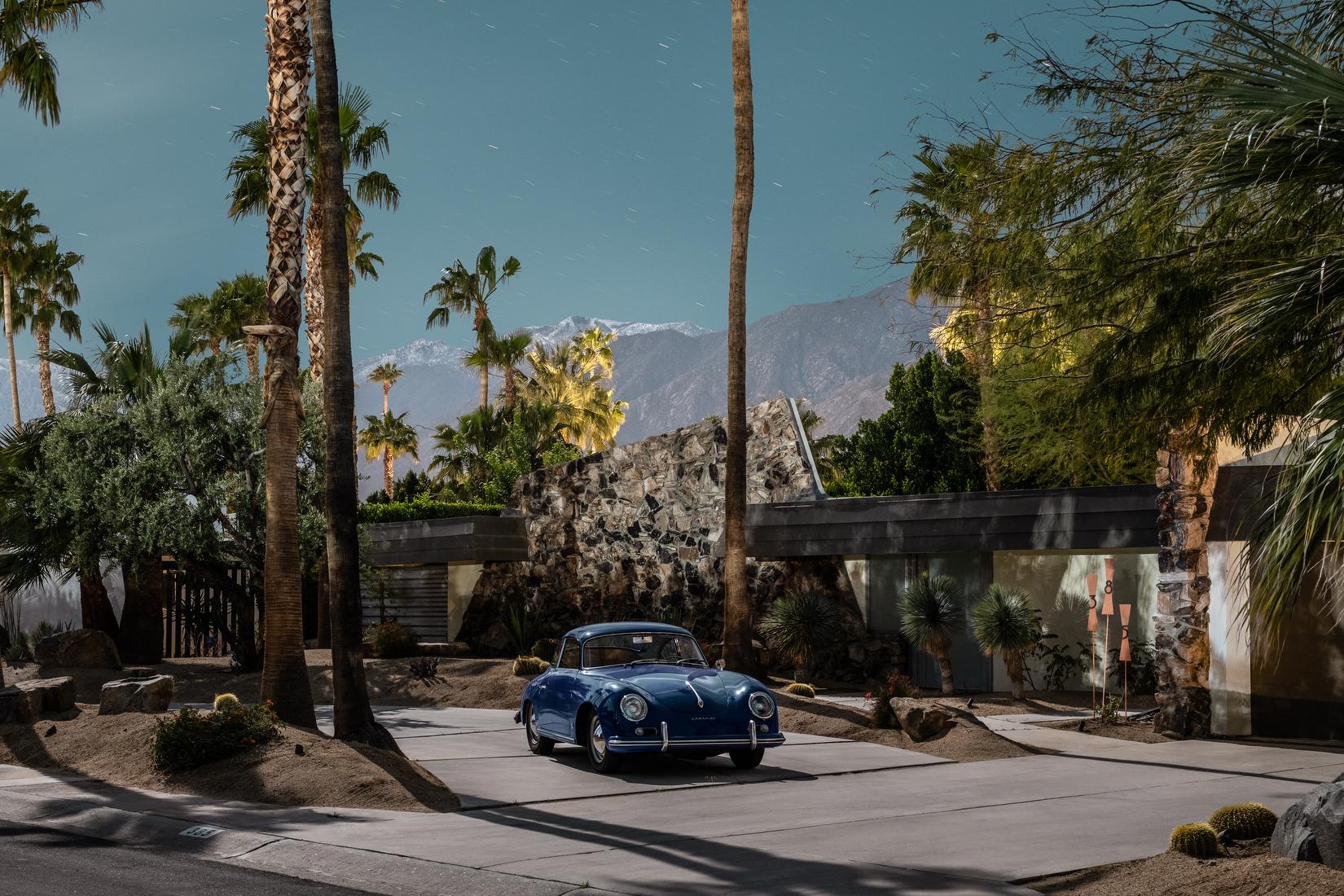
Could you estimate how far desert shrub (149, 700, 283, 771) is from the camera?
481 inches

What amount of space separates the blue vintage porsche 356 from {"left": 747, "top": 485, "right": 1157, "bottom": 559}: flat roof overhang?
920cm

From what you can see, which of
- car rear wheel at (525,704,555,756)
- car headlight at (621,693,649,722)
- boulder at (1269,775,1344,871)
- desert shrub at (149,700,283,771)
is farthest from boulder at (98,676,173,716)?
boulder at (1269,775,1344,871)

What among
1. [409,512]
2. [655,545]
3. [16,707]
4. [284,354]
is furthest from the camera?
[409,512]

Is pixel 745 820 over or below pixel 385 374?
below

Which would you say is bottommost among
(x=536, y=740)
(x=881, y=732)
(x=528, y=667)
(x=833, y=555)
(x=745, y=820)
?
(x=881, y=732)

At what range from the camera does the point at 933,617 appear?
21562 millimetres

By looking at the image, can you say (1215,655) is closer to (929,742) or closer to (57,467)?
(929,742)

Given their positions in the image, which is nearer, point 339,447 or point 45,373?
point 339,447

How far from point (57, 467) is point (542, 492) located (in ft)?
35.1

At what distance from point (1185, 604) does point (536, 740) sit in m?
8.27

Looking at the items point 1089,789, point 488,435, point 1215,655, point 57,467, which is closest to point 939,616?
point 1215,655

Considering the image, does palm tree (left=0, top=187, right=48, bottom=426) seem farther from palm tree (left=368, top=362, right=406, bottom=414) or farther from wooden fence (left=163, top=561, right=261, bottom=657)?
palm tree (left=368, top=362, right=406, bottom=414)

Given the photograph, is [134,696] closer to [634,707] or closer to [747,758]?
[634,707]

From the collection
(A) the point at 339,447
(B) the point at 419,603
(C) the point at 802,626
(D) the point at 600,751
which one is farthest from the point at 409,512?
(D) the point at 600,751
